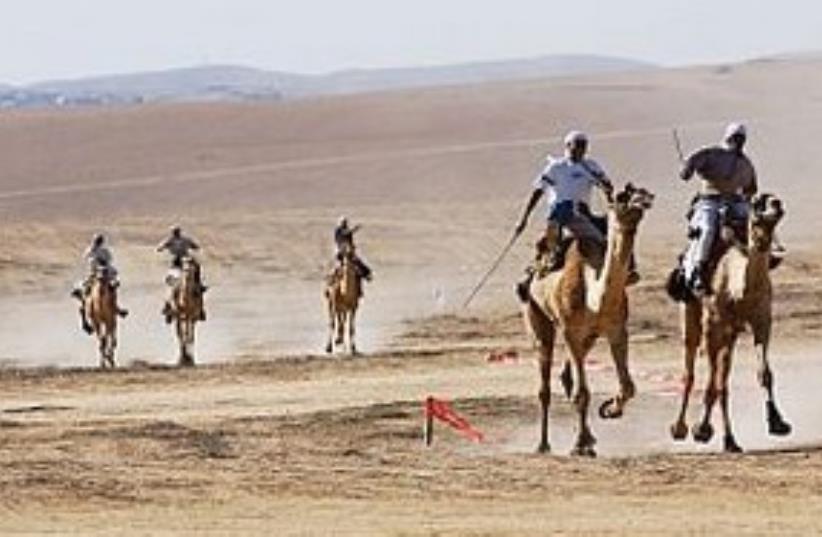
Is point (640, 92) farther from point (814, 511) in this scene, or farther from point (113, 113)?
point (814, 511)

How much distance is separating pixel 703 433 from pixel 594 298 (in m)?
1.67

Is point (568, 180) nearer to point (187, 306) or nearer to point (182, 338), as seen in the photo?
point (182, 338)

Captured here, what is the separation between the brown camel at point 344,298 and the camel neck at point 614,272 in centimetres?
2145

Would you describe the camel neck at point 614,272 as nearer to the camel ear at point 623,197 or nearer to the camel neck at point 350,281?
the camel ear at point 623,197

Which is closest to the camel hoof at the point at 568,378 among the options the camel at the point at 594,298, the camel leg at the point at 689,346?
the camel at the point at 594,298

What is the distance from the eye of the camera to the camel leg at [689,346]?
79.6 feet

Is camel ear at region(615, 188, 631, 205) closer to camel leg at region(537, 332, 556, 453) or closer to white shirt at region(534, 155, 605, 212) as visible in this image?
white shirt at region(534, 155, 605, 212)

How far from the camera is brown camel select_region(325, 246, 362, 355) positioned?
147ft

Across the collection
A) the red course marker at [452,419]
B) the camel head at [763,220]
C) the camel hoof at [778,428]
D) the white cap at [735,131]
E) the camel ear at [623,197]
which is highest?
the white cap at [735,131]

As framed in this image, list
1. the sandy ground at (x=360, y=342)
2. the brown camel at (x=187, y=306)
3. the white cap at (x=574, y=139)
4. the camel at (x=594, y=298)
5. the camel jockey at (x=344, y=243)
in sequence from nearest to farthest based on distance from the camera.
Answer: the sandy ground at (x=360, y=342)
the camel at (x=594, y=298)
the white cap at (x=574, y=139)
the brown camel at (x=187, y=306)
the camel jockey at (x=344, y=243)

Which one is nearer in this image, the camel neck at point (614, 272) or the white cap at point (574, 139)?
the camel neck at point (614, 272)

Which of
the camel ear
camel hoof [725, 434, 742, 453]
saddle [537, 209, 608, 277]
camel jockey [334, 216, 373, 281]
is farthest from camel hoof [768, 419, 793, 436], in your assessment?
camel jockey [334, 216, 373, 281]

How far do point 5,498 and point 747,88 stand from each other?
132398mm

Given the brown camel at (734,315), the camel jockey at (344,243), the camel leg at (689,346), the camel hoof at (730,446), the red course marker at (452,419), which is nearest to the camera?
the brown camel at (734,315)
